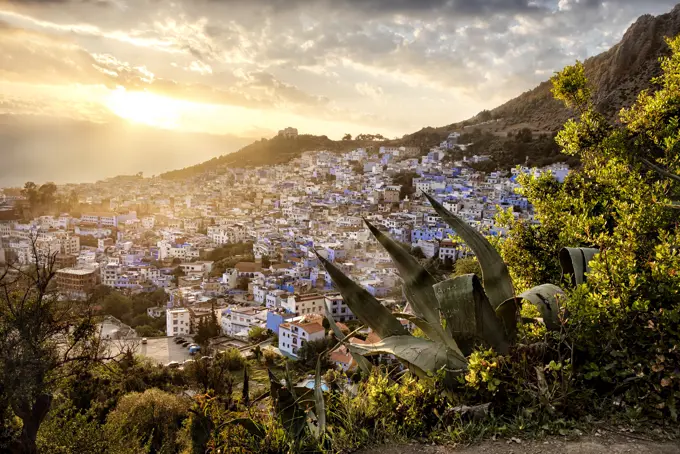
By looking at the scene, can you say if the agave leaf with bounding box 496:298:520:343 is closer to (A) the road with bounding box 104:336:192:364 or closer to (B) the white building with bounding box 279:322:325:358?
(B) the white building with bounding box 279:322:325:358

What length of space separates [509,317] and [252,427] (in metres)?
1.16

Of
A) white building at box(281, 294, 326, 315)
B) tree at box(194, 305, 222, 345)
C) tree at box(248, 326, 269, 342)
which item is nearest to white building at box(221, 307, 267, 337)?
tree at box(194, 305, 222, 345)

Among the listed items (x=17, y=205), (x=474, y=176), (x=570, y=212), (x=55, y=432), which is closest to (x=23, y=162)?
(x=17, y=205)

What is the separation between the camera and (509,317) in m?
2.17

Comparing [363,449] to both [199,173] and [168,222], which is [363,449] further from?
[199,173]

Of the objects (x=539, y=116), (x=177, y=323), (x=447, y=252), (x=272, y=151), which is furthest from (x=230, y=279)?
(x=272, y=151)

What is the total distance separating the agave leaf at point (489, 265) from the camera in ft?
7.36

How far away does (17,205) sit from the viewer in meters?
57.4

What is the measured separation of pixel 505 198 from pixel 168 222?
40.3 metres

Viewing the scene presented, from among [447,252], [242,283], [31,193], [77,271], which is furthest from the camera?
[31,193]

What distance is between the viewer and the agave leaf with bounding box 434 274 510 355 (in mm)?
2017

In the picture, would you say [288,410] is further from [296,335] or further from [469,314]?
[296,335]

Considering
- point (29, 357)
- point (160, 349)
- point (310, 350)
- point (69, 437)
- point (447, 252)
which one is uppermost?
point (29, 357)

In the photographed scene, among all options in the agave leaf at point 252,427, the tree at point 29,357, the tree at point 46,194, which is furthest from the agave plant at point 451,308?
the tree at point 46,194
